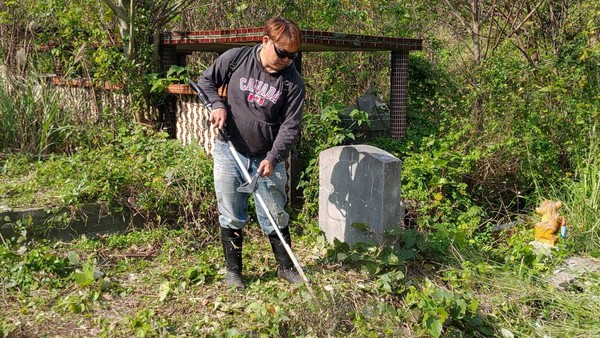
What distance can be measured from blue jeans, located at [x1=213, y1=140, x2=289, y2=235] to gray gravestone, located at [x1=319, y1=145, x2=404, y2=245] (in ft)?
2.41

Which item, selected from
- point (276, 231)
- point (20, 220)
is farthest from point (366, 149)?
point (20, 220)

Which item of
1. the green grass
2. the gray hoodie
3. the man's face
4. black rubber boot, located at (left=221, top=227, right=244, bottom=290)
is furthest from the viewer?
black rubber boot, located at (left=221, top=227, right=244, bottom=290)

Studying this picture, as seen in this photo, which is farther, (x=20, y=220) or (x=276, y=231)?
(x=20, y=220)

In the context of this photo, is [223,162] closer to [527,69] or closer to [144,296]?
[144,296]

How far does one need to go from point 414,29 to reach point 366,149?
509 centimetres

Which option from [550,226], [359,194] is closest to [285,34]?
[359,194]

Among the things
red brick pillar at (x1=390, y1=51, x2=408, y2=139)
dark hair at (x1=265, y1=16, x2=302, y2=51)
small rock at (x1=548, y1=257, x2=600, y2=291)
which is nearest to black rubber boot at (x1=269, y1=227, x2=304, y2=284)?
dark hair at (x1=265, y1=16, x2=302, y2=51)

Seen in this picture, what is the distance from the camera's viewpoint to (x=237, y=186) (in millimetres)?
4445

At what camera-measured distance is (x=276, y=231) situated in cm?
439

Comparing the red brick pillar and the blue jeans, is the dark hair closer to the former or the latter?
the blue jeans

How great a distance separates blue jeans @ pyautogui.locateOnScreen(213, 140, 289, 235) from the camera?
439 centimetres

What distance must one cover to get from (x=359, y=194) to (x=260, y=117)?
118cm

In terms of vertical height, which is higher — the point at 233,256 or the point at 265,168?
the point at 265,168

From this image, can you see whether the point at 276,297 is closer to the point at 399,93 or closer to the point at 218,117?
the point at 218,117
